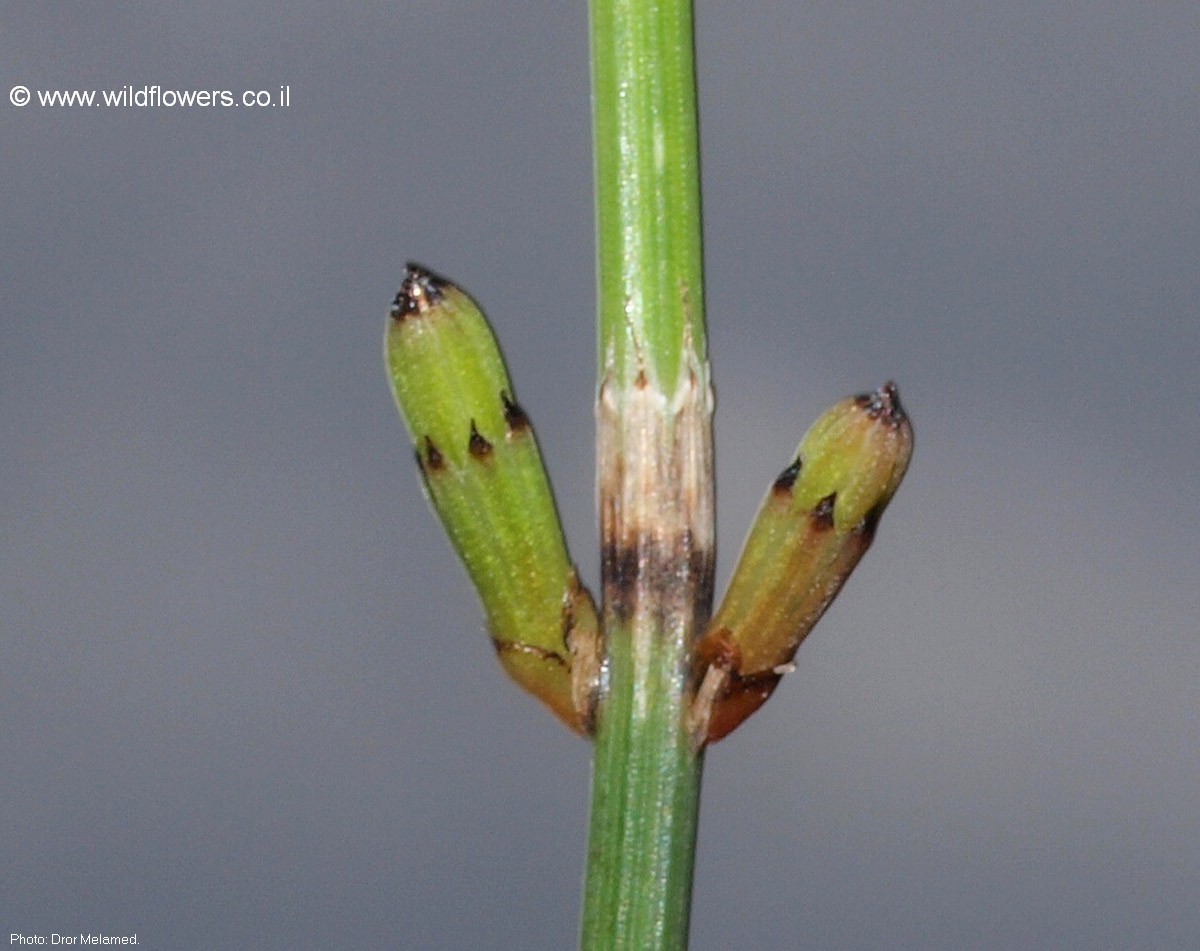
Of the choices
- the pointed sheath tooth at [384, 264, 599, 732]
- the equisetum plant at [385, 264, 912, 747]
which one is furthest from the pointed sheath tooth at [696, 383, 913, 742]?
the pointed sheath tooth at [384, 264, 599, 732]

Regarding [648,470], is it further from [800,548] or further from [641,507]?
[800,548]

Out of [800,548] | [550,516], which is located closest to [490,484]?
[550,516]

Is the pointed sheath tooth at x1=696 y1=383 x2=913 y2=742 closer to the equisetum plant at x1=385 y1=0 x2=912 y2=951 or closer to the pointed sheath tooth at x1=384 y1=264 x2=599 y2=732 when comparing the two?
the equisetum plant at x1=385 y1=0 x2=912 y2=951

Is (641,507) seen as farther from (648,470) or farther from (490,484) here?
(490,484)

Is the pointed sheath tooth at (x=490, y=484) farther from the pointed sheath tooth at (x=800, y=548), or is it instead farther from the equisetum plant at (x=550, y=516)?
the pointed sheath tooth at (x=800, y=548)

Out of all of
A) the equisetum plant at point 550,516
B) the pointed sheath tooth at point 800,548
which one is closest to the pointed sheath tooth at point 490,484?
the equisetum plant at point 550,516
